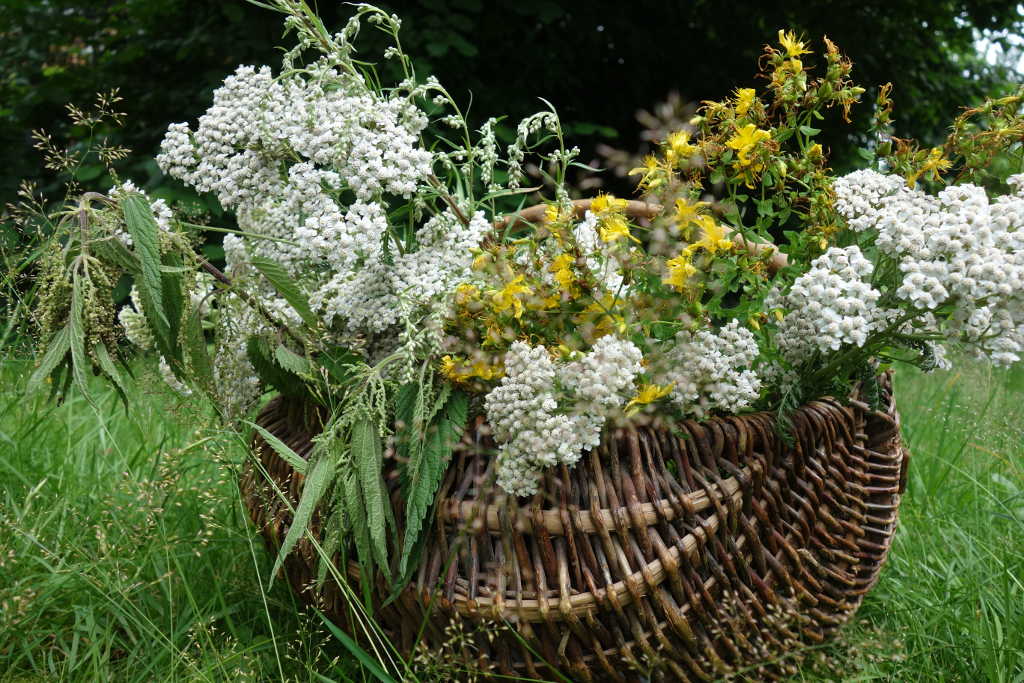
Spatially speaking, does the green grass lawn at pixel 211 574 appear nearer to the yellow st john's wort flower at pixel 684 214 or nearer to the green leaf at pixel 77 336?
the green leaf at pixel 77 336

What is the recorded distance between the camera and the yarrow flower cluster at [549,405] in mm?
1102

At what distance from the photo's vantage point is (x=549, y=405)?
110cm

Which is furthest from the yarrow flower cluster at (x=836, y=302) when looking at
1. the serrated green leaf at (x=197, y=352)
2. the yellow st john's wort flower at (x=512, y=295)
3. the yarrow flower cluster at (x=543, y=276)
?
the serrated green leaf at (x=197, y=352)

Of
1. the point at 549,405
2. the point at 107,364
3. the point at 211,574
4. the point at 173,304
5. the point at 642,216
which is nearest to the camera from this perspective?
the point at 549,405

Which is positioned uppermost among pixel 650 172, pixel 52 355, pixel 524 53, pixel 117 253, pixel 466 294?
pixel 524 53

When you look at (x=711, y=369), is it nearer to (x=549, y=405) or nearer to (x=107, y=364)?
(x=549, y=405)

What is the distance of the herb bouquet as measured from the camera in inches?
45.6

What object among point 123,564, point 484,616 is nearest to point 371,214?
point 484,616

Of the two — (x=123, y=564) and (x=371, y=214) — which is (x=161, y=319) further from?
(x=123, y=564)

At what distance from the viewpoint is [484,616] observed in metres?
1.18

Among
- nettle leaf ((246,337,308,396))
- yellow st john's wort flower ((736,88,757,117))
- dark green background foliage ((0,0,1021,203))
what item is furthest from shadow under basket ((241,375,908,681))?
dark green background foliage ((0,0,1021,203))

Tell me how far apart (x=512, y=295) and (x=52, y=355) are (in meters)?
0.64

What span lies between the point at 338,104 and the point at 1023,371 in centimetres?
190

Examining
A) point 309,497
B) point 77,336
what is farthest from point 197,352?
point 309,497
